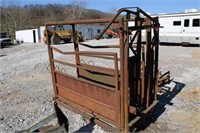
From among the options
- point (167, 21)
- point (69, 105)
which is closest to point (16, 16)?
point (167, 21)

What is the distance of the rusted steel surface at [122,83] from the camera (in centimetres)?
281

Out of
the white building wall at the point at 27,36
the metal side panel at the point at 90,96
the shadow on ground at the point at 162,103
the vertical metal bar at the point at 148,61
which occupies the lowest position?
the shadow on ground at the point at 162,103

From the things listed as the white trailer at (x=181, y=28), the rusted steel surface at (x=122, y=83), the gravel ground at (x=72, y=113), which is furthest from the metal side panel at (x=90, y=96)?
the white trailer at (x=181, y=28)

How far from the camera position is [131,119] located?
10.9ft

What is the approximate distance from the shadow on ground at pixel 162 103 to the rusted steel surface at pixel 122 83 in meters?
0.25

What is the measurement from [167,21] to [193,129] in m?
14.0

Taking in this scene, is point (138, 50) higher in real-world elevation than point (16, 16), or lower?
lower

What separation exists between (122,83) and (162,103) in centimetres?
209

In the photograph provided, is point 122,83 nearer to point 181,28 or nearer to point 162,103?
point 162,103

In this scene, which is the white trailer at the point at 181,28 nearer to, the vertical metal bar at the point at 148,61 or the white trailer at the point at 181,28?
the white trailer at the point at 181,28

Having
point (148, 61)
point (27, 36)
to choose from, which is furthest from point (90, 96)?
point (27, 36)

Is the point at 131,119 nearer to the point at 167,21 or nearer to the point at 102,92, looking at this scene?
the point at 102,92

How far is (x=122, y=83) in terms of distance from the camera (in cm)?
283

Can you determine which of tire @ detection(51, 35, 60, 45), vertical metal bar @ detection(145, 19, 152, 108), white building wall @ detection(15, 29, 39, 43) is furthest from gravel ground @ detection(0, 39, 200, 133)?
white building wall @ detection(15, 29, 39, 43)
